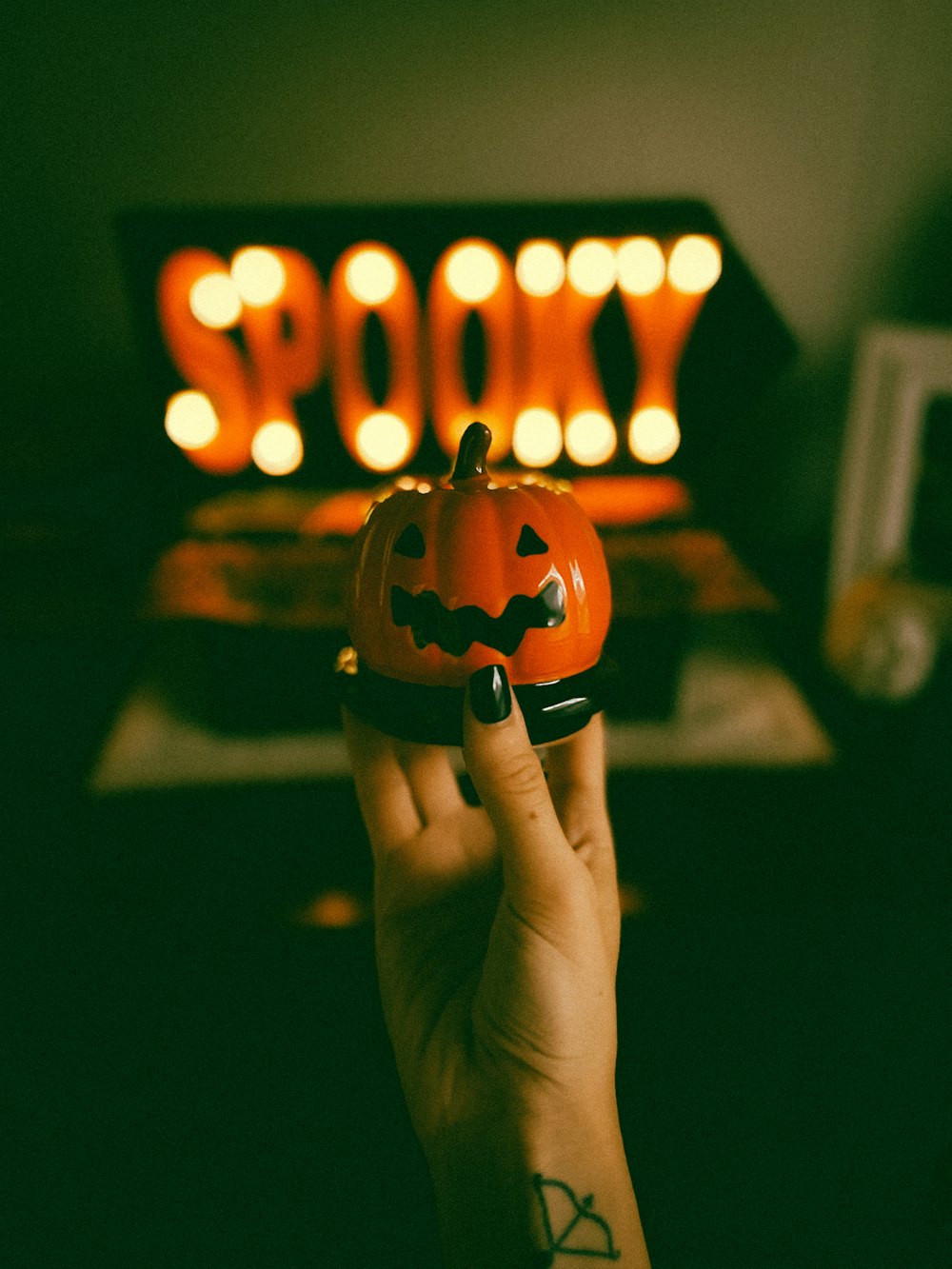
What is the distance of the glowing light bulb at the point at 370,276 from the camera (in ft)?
4.37

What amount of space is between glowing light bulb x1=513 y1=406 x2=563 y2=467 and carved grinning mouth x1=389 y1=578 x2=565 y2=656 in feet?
2.41

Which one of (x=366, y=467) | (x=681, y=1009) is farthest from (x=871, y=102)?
(x=681, y=1009)

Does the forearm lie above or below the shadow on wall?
below

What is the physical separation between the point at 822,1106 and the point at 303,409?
1328mm

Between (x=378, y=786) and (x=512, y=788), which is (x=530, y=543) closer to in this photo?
(x=512, y=788)

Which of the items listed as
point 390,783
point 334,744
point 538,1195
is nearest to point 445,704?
point 390,783

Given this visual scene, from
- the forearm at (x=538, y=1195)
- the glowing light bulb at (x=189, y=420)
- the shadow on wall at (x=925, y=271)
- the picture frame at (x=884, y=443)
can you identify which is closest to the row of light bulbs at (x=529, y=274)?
the glowing light bulb at (x=189, y=420)

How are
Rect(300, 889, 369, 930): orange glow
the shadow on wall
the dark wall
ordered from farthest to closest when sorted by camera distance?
the shadow on wall → the dark wall → Rect(300, 889, 369, 930): orange glow

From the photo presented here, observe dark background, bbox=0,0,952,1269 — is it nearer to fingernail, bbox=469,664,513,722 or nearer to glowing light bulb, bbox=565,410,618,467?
glowing light bulb, bbox=565,410,618,467

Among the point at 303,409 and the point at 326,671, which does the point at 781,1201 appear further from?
the point at 303,409

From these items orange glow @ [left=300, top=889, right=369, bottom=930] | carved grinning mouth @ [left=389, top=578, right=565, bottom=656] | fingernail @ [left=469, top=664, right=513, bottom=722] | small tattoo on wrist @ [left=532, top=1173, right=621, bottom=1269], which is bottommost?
orange glow @ [left=300, top=889, right=369, bottom=930]

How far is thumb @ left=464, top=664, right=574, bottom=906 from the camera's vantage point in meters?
0.67

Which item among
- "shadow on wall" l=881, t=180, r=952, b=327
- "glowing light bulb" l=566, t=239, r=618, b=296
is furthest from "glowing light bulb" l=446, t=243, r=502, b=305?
"shadow on wall" l=881, t=180, r=952, b=327

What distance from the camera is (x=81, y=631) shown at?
5.68ft
